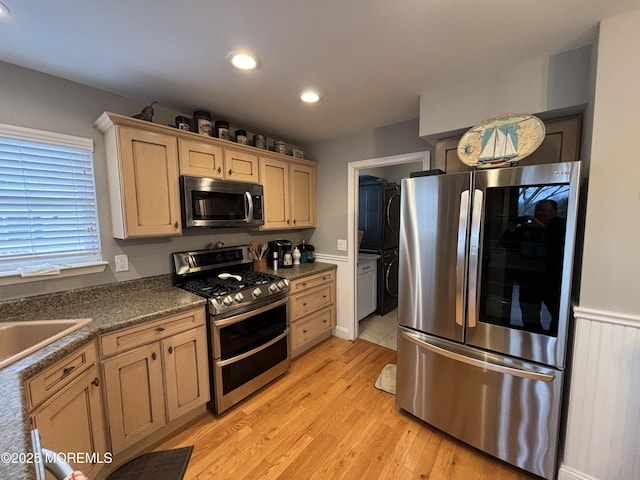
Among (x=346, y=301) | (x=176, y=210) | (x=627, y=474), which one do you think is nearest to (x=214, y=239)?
(x=176, y=210)

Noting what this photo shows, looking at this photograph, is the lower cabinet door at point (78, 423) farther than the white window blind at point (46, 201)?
No

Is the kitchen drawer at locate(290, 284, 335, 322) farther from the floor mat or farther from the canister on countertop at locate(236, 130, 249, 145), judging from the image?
the canister on countertop at locate(236, 130, 249, 145)

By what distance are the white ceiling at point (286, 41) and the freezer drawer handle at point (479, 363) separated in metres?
1.79

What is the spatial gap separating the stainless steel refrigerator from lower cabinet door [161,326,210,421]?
1.49 metres

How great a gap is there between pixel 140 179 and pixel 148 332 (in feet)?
3.43

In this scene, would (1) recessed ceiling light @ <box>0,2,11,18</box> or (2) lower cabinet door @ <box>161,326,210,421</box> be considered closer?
(1) recessed ceiling light @ <box>0,2,11,18</box>

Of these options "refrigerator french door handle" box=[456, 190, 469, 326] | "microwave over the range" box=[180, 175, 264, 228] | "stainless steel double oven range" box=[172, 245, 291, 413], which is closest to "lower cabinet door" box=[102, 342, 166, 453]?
"stainless steel double oven range" box=[172, 245, 291, 413]

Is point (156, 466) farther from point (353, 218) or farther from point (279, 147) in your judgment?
point (279, 147)

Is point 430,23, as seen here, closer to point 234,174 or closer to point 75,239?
point 234,174

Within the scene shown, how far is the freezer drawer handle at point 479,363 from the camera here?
146 centimetres

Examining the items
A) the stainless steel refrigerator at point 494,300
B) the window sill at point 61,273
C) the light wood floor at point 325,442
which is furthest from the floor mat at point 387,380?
the window sill at point 61,273

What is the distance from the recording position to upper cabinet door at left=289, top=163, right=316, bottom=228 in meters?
3.06

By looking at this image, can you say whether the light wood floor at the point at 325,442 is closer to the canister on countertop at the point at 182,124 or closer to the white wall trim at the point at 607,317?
the white wall trim at the point at 607,317

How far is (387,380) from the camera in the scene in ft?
8.05
